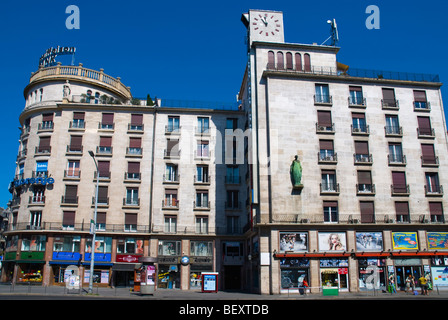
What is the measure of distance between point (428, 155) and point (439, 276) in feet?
41.6

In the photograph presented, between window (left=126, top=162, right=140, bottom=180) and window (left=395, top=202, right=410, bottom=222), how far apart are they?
29372 millimetres

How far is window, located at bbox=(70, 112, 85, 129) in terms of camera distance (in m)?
49.7

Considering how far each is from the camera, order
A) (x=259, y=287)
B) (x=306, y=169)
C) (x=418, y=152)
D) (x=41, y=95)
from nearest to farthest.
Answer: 1. (x=259, y=287)
2. (x=306, y=169)
3. (x=418, y=152)
4. (x=41, y=95)

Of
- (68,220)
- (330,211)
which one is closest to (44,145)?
(68,220)

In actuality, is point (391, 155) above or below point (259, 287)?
above

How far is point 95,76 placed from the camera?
5375cm

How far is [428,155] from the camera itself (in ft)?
142

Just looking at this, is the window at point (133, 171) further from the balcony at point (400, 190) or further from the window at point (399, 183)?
the window at point (399, 183)

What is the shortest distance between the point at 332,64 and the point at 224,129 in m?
15.4

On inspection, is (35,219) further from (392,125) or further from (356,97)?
(392,125)

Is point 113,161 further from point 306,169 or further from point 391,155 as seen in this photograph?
point 391,155

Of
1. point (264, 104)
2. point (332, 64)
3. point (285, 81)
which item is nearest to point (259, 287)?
point (264, 104)

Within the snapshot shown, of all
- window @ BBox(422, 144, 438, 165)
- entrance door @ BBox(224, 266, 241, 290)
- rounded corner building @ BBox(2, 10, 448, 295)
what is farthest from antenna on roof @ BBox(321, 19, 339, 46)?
entrance door @ BBox(224, 266, 241, 290)

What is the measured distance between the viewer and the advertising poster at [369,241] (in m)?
38.5
